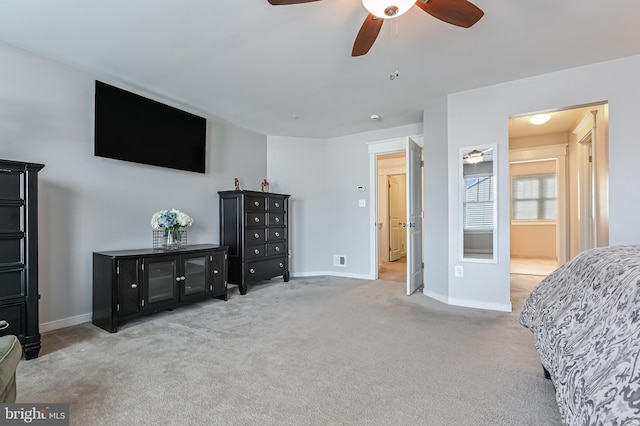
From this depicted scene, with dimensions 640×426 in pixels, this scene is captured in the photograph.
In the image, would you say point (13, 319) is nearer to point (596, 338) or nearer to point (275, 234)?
point (275, 234)

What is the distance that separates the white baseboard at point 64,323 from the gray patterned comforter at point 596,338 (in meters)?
3.54

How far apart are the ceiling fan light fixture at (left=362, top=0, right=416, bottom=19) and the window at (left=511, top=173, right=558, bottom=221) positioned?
718cm

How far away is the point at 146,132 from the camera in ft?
10.6

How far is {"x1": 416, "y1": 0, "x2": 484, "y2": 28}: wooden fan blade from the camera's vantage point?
1.62 metres

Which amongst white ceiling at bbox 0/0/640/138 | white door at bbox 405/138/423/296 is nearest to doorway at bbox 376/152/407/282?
white door at bbox 405/138/423/296

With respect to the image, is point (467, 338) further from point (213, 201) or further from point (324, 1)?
point (213, 201)

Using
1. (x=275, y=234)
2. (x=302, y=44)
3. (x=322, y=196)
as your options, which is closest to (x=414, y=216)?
(x=322, y=196)

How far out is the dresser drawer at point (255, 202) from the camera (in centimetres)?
408

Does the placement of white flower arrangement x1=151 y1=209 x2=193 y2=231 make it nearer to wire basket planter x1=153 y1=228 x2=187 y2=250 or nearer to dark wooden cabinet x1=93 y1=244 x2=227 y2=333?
wire basket planter x1=153 y1=228 x2=187 y2=250

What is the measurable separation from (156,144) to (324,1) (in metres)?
2.36

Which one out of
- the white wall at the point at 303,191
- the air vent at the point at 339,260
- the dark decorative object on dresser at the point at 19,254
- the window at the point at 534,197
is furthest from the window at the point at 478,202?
the window at the point at 534,197

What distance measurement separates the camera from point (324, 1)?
1924mm

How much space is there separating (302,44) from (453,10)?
1157 millimetres

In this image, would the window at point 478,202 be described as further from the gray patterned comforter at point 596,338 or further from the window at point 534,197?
the window at point 534,197
